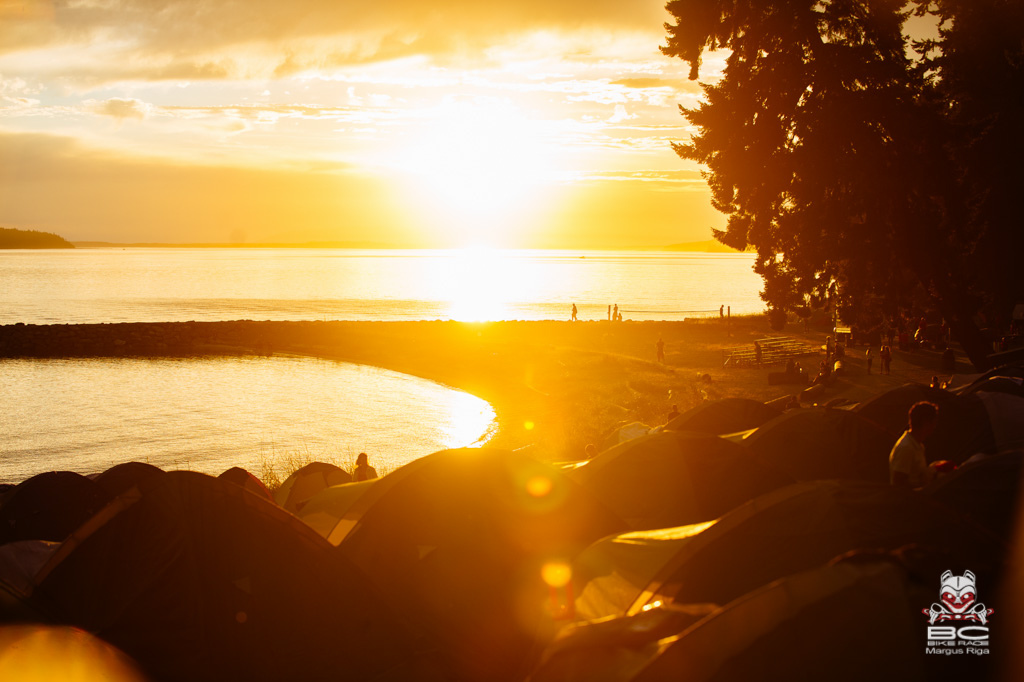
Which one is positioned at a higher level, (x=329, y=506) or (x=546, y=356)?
(x=546, y=356)

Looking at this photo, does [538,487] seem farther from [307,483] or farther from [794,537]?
[307,483]

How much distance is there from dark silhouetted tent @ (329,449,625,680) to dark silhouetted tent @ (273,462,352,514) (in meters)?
6.53

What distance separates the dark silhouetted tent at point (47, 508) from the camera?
12727 millimetres

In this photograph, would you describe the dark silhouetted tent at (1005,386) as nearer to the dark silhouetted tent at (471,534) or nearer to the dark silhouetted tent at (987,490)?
the dark silhouetted tent at (987,490)

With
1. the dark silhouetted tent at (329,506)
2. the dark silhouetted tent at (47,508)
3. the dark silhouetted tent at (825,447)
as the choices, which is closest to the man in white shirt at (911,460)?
the dark silhouetted tent at (825,447)

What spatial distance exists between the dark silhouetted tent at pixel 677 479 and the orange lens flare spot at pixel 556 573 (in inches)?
78.5

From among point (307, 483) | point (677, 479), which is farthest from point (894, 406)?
point (307, 483)

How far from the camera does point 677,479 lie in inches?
430

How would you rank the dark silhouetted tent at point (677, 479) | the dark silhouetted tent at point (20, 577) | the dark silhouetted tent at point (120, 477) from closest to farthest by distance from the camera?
the dark silhouetted tent at point (20, 577), the dark silhouetted tent at point (677, 479), the dark silhouetted tent at point (120, 477)

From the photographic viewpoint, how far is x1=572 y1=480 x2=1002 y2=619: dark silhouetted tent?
638cm

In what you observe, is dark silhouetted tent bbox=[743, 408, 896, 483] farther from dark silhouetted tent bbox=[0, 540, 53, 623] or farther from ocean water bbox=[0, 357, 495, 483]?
ocean water bbox=[0, 357, 495, 483]

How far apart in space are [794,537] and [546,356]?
42596mm

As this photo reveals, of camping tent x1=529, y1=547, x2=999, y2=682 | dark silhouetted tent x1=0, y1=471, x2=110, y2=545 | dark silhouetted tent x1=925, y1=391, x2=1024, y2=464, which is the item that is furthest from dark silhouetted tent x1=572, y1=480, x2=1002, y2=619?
dark silhouetted tent x1=0, y1=471, x2=110, y2=545

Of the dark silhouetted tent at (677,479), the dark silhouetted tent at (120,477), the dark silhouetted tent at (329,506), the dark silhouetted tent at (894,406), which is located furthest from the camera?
the dark silhouetted tent at (894,406)
